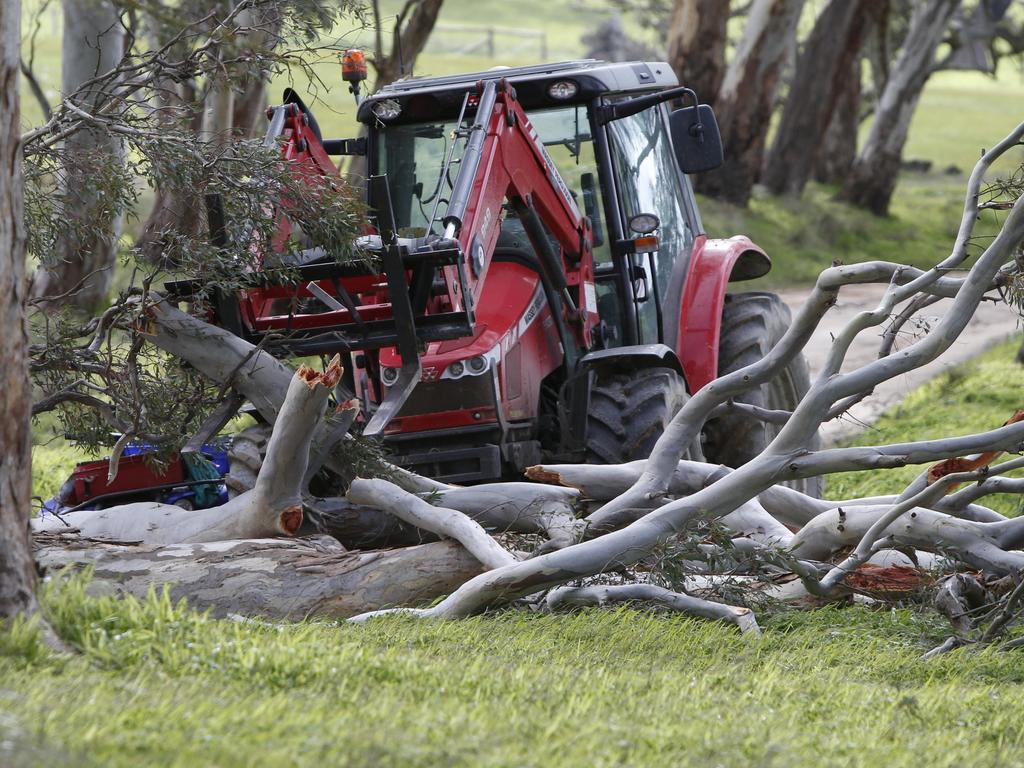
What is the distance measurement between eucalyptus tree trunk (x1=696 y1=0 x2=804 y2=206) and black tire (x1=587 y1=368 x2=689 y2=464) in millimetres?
14576

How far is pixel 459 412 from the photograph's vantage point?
7.55 meters

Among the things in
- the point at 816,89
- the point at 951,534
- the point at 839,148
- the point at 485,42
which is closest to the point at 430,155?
the point at 951,534

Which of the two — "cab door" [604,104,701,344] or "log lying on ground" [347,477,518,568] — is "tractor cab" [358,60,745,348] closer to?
"cab door" [604,104,701,344]

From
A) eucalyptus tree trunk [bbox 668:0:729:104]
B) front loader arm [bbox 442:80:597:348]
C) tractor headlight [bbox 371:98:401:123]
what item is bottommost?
front loader arm [bbox 442:80:597:348]

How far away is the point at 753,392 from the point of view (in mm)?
8695

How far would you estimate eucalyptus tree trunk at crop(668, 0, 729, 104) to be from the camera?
2116 cm

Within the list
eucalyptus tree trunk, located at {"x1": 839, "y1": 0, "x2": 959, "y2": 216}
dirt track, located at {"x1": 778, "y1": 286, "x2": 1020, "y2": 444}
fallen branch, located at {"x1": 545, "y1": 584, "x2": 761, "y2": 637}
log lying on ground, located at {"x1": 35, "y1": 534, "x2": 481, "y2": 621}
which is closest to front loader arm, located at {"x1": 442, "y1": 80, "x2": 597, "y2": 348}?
log lying on ground, located at {"x1": 35, "y1": 534, "x2": 481, "y2": 621}

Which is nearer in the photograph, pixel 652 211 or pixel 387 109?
pixel 387 109

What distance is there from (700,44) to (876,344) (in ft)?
23.0

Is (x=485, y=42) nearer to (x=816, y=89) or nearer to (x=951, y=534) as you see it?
(x=816, y=89)

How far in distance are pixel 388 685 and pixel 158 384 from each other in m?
3.25

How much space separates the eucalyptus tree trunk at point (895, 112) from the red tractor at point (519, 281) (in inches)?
747

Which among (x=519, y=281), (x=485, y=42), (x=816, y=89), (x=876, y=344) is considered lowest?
(x=876, y=344)

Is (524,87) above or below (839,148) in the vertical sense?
above
